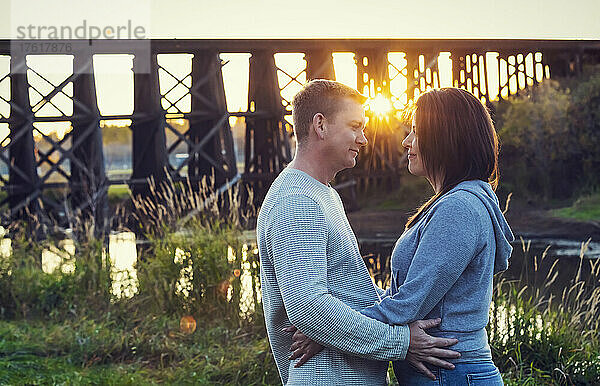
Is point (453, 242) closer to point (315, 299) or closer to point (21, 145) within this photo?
point (315, 299)

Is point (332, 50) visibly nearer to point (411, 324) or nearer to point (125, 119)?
point (125, 119)

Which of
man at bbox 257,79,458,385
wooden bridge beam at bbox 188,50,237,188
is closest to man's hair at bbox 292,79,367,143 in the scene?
man at bbox 257,79,458,385

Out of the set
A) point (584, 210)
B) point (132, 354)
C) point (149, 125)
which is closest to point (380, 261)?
point (149, 125)

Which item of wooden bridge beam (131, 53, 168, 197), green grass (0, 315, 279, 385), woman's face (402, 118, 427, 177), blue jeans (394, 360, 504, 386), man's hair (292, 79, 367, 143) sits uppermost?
wooden bridge beam (131, 53, 168, 197)

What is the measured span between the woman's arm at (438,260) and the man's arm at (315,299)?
0.06 metres

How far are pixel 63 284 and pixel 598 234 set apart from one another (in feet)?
32.5

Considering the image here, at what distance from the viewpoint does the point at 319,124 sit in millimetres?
2234

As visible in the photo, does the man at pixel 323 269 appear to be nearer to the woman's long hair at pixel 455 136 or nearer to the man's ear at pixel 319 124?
the man's ear at pixel 319 124

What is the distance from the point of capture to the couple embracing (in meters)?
2.10

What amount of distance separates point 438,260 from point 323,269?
1.02 ft

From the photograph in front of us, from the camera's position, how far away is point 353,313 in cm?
210

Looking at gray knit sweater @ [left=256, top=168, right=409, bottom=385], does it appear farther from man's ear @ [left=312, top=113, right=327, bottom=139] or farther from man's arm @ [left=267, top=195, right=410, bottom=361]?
man's ear @ [left=312, top=113, right=327, bottom=139]

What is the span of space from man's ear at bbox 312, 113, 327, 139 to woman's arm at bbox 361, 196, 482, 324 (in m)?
0.40

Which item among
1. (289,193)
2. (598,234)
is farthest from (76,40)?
(289,193)
